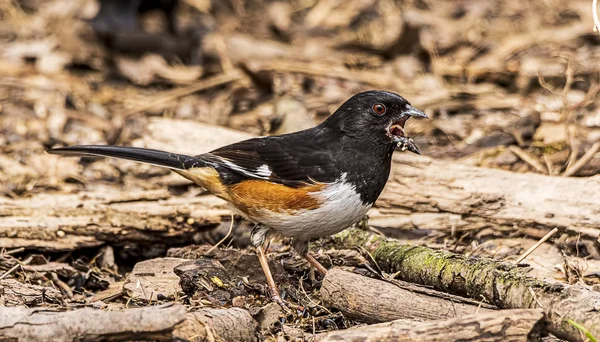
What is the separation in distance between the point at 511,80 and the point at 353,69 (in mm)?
1461

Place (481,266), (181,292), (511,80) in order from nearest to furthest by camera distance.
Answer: (481,266) < (181,292) < (511,80)

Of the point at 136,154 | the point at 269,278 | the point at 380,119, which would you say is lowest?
the point at 269,278

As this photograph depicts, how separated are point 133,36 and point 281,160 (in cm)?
410

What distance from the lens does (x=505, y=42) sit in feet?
24.4

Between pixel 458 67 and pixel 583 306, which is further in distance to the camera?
pixel 458 67

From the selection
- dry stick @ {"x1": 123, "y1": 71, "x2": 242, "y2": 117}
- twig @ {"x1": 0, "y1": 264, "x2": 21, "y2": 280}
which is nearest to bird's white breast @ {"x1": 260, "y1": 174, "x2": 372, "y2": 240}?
twig @ {"x1": 0, "y1": 264, "x2": 21, "y2": 280}

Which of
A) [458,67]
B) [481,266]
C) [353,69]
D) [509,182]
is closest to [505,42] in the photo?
[458,67]

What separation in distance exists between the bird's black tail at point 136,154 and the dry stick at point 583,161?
93.1 inches

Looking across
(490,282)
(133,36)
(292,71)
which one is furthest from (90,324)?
(133,36)

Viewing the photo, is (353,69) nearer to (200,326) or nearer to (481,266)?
(481,266)

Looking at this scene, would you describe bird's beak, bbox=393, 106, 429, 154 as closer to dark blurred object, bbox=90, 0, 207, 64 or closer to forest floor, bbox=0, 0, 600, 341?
forest floor, bbox=0, 0, 600, 341

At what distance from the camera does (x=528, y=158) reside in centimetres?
539

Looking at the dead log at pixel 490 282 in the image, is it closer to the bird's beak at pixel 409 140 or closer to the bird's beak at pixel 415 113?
the bird's beak at pixel 409 140

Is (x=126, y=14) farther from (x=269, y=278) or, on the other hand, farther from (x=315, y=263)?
(x=269, y=278)
